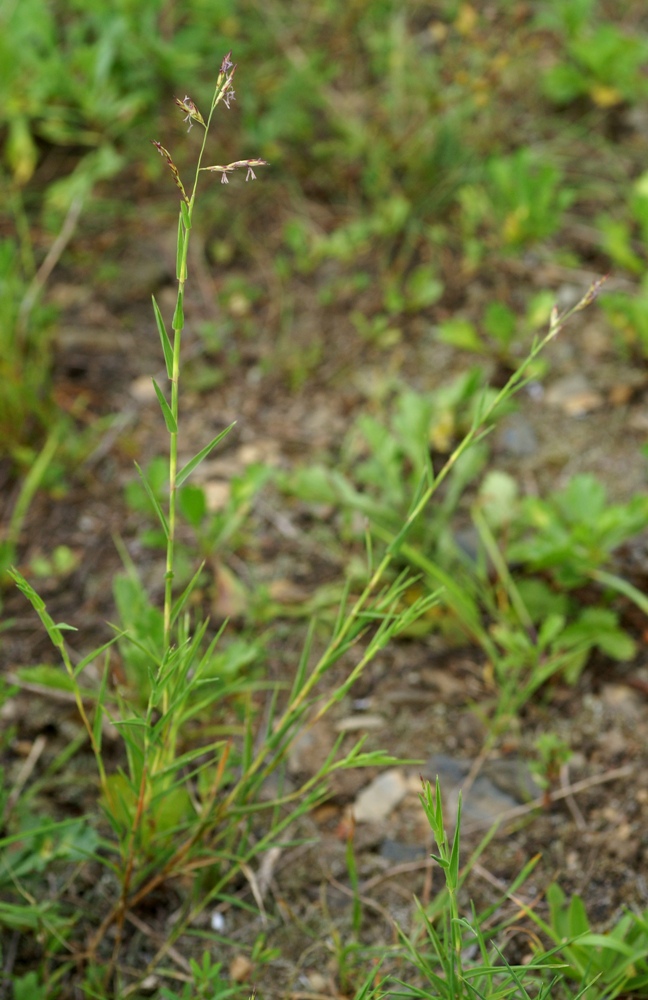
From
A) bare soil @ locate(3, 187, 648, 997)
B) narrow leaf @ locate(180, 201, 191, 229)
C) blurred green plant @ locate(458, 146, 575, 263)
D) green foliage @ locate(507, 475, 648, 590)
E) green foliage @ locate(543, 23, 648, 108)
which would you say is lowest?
bare soil @ locate(3, 187, 648, 997)

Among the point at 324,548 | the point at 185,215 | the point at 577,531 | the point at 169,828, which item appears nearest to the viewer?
the point at 185,215

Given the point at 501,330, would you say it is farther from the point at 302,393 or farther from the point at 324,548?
the point at 324,548

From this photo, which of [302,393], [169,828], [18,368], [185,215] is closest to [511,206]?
[302,393]

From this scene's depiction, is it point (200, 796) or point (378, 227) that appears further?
point (378, 227)

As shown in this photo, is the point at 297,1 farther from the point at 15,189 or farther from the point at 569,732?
the point at 569,732

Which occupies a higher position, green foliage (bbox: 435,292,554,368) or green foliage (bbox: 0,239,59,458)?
green foliage (bbox: 435,292,554,368)

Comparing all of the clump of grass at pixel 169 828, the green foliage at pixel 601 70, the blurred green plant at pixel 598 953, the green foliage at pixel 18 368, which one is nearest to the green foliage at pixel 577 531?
the clump of grass at pixel 169 828

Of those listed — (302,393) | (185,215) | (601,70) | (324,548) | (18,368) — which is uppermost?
(185,215)

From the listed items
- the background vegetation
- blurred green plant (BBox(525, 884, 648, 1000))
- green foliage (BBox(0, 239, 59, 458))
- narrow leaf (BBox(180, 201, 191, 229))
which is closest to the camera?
narrow leaf (BBox(180, 201, 191, 229))

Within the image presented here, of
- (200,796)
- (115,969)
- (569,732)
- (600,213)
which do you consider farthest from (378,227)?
(115,969)

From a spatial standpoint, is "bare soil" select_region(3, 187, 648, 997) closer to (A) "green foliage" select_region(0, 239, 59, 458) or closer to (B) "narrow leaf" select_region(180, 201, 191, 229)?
(A) "green foliage" select_region(0, 239, 59, 458)

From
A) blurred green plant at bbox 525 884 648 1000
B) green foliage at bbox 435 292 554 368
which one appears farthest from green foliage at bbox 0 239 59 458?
blurred green plant at bbox 525 884 648 1000
